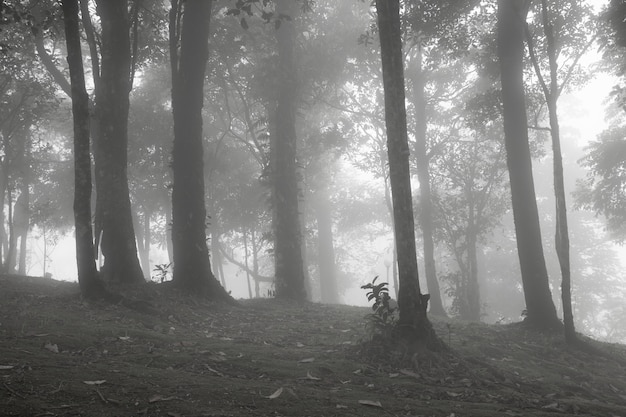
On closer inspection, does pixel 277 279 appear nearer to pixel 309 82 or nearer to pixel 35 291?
pixel 35 291

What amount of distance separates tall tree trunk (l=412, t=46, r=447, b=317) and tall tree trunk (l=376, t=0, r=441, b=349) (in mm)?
12310

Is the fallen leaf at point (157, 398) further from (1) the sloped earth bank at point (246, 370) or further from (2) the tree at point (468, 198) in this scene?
(2) the tree at point (468, 198)

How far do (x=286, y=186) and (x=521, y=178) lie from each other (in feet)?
22.3

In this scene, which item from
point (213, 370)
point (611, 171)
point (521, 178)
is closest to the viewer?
point (213, 370)

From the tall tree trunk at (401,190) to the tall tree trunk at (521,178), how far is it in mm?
5291

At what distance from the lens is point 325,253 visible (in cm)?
3039

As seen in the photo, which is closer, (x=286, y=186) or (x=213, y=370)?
(x=213, y=370)

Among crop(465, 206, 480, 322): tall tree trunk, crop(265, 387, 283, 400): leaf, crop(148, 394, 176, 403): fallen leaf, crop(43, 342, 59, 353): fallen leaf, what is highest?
crop(465, 206, 480, 322): tall tree trunk

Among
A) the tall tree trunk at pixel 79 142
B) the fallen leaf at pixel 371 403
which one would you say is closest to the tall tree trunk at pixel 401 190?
the fallen leaf at pixel 371 403

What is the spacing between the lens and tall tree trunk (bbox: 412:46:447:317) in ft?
62.5

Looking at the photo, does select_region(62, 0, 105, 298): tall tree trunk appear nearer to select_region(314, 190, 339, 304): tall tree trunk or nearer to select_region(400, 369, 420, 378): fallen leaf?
select_region(400, 369, 420, 378): fallen leaf

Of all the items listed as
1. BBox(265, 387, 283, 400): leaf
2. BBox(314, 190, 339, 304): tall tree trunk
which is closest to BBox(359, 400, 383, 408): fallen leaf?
BBox(265, 387, 283, 400): leaf

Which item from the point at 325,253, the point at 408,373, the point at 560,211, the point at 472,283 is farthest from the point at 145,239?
the point at 408,373

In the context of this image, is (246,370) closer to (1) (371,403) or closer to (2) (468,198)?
(1) (371,403)
